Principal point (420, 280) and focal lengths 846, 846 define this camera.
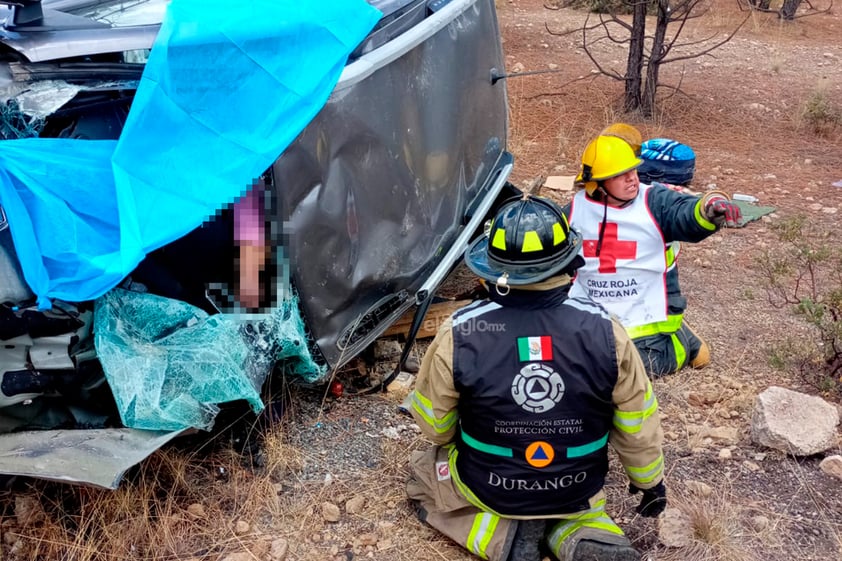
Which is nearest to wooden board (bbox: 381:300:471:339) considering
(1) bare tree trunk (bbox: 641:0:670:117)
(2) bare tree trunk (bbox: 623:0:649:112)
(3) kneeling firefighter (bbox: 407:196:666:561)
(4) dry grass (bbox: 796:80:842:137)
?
(3) kneeling firefighter (bbox: 407:196:666:561)

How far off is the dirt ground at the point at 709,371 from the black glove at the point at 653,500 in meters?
0.14

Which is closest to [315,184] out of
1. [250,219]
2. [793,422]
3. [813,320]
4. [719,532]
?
[250,219]

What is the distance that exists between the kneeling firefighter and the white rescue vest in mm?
1257

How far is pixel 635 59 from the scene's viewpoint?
7867mm

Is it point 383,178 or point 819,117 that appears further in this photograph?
point 819,117

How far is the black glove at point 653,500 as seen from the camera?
2.82m

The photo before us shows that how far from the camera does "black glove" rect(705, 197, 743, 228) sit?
3.47 meters

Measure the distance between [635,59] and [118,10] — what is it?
5.61 meters

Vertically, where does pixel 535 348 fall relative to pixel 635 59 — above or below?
below

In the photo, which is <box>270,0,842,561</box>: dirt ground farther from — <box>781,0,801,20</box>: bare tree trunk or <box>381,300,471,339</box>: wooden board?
<box>781,0,801,20</box>: bare tree trunk

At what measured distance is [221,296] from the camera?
3.07m

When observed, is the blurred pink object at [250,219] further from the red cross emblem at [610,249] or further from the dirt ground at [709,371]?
the red cross emblem at [610,249]

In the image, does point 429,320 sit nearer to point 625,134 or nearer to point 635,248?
point 635,248

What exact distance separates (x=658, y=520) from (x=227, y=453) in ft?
5.27
